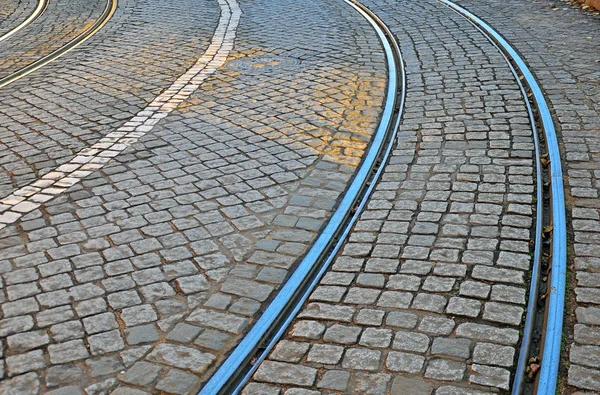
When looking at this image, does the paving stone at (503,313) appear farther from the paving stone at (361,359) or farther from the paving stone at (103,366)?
the paving stone at (103,366)

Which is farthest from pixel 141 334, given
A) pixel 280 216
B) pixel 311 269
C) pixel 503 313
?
pixel 503 313

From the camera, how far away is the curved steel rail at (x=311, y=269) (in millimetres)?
3996

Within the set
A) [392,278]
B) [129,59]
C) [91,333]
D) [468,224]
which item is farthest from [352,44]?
[91,333]

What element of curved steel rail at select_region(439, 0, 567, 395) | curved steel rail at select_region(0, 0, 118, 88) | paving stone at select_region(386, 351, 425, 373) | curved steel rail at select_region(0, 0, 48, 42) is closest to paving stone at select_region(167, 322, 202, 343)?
paving stone at select_region(386, 351, 425, 373)

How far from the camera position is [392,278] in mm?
4805

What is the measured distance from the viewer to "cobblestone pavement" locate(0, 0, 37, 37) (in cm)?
1392

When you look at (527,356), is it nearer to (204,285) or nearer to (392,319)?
(392,319)

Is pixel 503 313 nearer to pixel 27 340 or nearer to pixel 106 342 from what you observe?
pixel 106 342

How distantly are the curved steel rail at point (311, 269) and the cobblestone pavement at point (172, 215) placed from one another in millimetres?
115

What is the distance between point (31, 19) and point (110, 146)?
8551mm

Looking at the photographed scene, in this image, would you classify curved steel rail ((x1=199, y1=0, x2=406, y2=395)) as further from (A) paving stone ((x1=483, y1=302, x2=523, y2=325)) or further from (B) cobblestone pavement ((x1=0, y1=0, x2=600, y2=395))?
(A) paving stone ((x1=483, y1=302, x2=523, y2=325))

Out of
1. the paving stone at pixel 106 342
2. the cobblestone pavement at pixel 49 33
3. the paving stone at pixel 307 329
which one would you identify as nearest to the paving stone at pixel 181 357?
the paving stone at pixel 106 342

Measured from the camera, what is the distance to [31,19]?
14.4 meters

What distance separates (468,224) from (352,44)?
623cm
